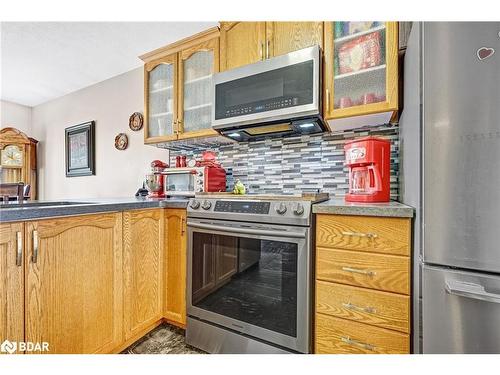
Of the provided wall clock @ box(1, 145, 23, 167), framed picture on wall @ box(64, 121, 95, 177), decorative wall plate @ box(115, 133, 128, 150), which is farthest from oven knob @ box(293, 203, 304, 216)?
wall clock @ box(1, 145, 23, 167)

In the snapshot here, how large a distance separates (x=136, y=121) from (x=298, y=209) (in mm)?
2261

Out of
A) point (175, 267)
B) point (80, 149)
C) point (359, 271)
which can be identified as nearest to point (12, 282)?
point (175, 267)

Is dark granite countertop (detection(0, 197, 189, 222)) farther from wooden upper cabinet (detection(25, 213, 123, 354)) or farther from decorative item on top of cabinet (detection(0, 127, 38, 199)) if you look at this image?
decorative item on top of cabinet (detection(0, 127, 38, 199))

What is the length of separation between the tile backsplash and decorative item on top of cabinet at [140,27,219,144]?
38cm

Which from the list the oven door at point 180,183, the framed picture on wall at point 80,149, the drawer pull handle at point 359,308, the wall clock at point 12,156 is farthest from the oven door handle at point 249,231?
the wall clock at point 12,156

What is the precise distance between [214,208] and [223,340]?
2.48 feet

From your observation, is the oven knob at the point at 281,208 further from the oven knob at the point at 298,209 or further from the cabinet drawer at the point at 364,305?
the cabinet drawer at the point at 364,305

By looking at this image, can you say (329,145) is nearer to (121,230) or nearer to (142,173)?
(121,230)

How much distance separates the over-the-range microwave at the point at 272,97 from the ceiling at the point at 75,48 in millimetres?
736

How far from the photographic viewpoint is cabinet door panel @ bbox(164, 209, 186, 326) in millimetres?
1577

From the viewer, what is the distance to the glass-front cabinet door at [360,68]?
4.09 ft

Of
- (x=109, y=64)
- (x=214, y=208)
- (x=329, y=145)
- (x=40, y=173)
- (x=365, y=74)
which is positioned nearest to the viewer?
(x=365, y=74)

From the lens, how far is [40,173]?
371 centimetres
